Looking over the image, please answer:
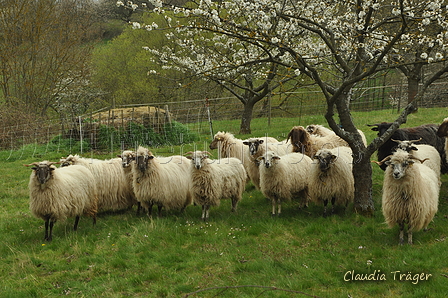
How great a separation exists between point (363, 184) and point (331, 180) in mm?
622

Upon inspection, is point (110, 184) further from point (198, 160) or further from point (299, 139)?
point (299, 139)

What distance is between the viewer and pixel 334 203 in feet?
25.5

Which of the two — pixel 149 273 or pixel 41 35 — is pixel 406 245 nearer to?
pixel 149 273

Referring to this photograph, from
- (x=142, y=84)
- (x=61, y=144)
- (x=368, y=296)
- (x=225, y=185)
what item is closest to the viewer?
(x=368, y=296)

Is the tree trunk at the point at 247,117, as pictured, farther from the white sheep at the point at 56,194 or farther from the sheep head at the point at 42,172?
the sheep head at the point at 42,172

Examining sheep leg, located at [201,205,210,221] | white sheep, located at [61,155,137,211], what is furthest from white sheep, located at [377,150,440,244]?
white sheep, located at [61,155,137,211]

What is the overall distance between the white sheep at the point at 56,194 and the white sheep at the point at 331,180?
458 cm

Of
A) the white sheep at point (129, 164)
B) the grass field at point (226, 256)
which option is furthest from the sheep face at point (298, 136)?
the white sheep at point (129, 164)

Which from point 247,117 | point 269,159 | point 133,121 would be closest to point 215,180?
point 269,159

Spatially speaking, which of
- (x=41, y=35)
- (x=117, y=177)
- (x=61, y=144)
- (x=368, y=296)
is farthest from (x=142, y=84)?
(x=368, y=296)

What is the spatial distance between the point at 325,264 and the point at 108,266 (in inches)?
129

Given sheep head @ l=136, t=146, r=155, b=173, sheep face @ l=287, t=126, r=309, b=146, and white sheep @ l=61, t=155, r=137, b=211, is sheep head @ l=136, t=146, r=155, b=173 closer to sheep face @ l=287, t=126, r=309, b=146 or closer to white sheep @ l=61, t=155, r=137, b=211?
white sheep @ l=61, t=155, r=137, b=211

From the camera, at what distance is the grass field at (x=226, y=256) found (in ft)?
16.8

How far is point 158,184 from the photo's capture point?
821cm
